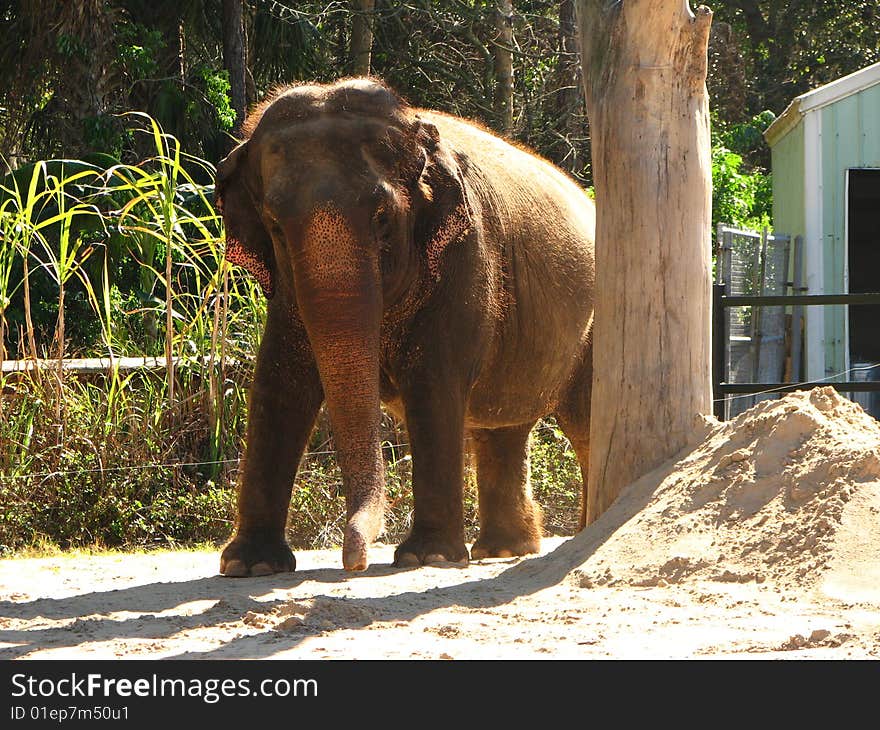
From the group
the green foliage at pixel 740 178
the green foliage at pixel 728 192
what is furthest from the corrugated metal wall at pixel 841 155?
the green foliage at pixel 728 192

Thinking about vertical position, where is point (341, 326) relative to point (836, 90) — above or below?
below

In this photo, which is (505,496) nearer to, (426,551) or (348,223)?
(426,551)

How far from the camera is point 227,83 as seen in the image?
52.1 ft

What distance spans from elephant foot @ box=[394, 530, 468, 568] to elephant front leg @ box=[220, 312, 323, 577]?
0.49m

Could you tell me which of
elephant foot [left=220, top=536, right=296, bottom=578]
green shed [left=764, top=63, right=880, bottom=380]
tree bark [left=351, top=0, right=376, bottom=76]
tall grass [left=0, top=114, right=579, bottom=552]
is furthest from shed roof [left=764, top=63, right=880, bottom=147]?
tree bark [left=351, top=0, right=376, bottom=76]

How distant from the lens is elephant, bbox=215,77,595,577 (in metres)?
5.22

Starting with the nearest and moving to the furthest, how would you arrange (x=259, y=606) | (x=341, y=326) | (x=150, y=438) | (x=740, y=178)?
(x=259, y=606)
(x=341, y=326)
(x=150, y=438)
(x=740, y=178)

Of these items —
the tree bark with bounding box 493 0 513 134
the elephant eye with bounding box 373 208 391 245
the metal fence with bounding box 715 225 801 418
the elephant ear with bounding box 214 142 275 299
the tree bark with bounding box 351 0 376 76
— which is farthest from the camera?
the tree bark with bounding box 351 0 376 76

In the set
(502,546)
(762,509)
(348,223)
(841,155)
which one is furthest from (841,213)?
(348,223)

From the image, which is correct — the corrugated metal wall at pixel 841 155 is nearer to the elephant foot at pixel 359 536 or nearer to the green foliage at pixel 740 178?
the green foliage at pixel 740 178

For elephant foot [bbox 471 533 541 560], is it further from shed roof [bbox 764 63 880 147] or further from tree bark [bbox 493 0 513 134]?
tree bark [bbox 493 0 513 134]

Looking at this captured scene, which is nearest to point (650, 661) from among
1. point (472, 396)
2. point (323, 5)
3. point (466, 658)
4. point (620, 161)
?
point (466, 658)

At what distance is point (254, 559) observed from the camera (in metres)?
5.79

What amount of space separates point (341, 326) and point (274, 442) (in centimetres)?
90
